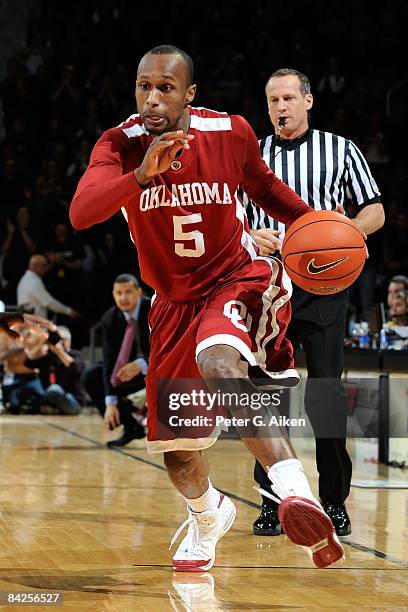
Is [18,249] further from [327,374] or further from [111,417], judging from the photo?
[327,374]

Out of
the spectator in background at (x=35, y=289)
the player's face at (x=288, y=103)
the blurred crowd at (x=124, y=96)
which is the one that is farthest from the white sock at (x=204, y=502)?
the spectator in background at (x=35, y=289)

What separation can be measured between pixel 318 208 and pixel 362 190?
214 mm

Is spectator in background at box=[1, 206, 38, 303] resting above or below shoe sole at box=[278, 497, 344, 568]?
above

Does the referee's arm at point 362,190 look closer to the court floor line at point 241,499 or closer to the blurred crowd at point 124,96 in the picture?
the court floor line at point 241,499

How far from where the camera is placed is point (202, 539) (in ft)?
11.4

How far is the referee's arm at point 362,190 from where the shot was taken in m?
4.25

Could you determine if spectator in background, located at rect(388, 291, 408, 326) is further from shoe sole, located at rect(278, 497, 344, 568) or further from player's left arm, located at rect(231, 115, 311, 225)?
shoe sole, located at rect(278, 497, 344, 568)

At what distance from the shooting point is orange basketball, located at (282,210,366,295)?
326 centimetres

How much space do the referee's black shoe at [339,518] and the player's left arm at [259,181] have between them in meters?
1.33

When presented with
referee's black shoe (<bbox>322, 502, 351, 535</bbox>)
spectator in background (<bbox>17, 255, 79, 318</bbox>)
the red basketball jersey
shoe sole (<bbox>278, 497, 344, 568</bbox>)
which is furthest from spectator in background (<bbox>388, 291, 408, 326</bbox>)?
shoe sole (<bbox>278, 497, 344, 568</bbox>)

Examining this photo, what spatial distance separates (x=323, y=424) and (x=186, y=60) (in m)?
1.71

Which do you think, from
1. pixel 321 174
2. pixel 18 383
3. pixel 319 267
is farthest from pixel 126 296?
pixel 319 267

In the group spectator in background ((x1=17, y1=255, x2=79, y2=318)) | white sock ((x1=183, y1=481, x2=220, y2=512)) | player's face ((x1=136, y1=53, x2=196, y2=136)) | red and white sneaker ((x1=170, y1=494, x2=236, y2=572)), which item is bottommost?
red and white sneaker ((x1=170, y1=494, x2=236, y2=572))

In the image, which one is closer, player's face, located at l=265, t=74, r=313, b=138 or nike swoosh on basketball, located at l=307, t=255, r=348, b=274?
nike swoosh on basketball, located at l=307, t=255, r=348, b=274
